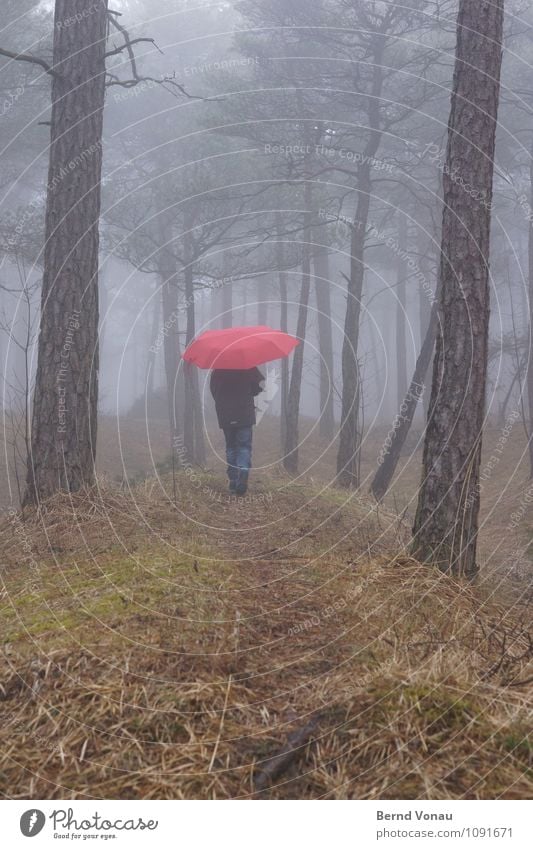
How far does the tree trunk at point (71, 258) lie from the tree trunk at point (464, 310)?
382 cm

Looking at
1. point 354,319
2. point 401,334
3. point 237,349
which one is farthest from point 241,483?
point 401,334

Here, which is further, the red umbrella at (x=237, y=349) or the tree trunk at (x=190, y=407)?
the tree trunk at (x=190, y=407)

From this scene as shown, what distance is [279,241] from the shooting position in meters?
20.9

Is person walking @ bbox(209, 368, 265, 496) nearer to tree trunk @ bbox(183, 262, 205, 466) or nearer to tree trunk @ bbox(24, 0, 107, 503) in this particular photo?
tree trunk @ bbox(24, 0, 107, 503)

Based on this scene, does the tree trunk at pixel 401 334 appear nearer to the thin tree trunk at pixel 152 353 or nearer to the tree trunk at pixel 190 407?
the thin tree trunk at pixel 152 353

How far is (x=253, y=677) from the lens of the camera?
3.82m

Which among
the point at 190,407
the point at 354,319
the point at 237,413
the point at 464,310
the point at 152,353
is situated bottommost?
the point at 237,413

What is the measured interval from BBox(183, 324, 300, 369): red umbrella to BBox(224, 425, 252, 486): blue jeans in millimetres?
1066

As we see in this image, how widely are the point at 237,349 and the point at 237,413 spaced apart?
1.02 meters

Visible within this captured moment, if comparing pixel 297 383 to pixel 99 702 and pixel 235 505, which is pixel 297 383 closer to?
pixel 235 505

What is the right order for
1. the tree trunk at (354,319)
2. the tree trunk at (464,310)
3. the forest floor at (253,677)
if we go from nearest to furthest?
the forest floor at (253,677) < the tree trunk at (464,310) < the tree trunk at (354,319)

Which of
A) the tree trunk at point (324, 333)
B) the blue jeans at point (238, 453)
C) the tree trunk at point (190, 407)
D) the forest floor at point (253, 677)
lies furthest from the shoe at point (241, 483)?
the tree trunk at point (324, 333)

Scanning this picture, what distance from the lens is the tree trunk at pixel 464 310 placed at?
5836 millimetres

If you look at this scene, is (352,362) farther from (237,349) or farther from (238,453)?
(237,349)
